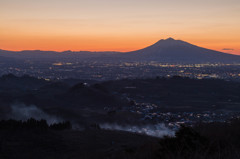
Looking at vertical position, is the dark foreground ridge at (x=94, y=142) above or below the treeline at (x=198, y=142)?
below

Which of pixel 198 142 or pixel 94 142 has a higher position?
pixel 198 142

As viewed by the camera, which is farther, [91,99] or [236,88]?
[236,88]

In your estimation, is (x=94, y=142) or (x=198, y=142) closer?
(x=198, y=142)

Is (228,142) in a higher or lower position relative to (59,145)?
higher

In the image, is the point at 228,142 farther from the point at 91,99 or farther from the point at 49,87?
the point at 49,87

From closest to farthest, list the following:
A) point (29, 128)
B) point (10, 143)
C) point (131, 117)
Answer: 1. point (10, 143)
2. point (29, 128)
3. point (131, 117)

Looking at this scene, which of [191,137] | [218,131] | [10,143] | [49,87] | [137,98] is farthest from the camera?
[49,87]

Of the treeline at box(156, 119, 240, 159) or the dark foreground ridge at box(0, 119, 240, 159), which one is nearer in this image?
the treeline at box(156, 119, 240, 159)

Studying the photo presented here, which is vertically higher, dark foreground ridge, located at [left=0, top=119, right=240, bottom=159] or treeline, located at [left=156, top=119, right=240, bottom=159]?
treeline, located at [left=156, top=119, right=240, bottom=159]

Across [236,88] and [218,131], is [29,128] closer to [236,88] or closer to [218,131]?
[218,131]

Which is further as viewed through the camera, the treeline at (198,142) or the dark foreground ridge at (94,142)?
the dark foreground ridge at (94,142)

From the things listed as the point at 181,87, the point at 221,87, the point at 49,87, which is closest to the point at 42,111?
the point at 49,87
